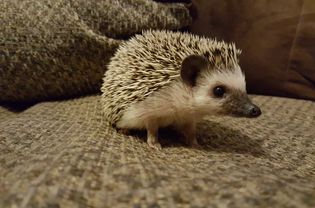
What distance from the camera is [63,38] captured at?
73.3 inches

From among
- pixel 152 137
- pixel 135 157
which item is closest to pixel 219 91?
pixel 152 137

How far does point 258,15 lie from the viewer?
200cm

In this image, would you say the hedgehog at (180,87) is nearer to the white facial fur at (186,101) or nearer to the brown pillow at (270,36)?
the white facial fur at (186,101)

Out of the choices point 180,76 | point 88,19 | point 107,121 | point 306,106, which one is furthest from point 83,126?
point 306,106

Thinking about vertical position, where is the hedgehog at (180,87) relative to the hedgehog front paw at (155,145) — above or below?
above

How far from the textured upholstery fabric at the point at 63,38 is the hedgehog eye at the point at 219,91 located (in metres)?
0.77

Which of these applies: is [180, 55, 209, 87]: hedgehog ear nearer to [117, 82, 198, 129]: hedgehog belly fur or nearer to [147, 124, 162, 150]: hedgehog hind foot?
[117, 82, 198, 129]: hedgehog belly fur

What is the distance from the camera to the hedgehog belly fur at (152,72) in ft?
4.25

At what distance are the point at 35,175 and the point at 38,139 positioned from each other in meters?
0.44

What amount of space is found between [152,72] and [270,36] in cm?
90

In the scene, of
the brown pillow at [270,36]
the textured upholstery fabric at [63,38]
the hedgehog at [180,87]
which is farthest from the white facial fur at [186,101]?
the brown pillow at [270,36]

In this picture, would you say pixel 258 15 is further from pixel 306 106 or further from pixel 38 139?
pixel 38 139

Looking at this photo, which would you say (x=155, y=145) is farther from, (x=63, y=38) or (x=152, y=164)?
(x=63, y=38)

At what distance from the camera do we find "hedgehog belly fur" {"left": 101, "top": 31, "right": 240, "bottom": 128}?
1.29 m
